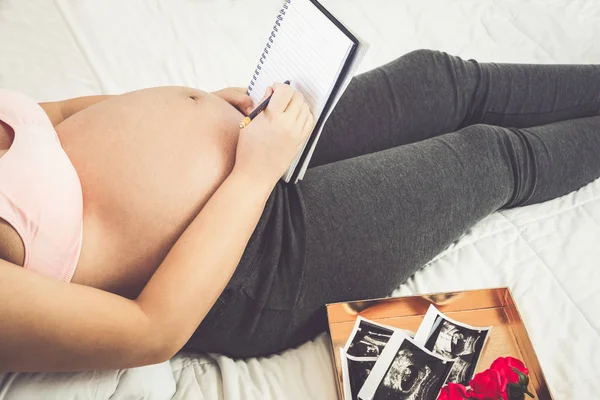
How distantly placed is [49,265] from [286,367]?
0.37 meters

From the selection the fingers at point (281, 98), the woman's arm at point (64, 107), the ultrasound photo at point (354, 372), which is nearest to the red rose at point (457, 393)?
the ultrasound photo at point (354, 372)

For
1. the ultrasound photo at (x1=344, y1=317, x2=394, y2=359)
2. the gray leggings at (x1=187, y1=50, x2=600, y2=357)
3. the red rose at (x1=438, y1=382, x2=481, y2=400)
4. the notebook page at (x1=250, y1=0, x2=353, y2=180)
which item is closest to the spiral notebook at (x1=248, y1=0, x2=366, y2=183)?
the notebook page at (x1=250, y1=0, x2=353, y2=180)

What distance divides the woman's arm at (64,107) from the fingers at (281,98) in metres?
0.37

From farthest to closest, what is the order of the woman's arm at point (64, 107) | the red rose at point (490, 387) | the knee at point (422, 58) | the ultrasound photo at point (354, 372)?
the knee at point (422, 58) → the woman's arm at point (64, 107) → the ultrasound photo at point (354, 372) → the red rose at point (490, 387)

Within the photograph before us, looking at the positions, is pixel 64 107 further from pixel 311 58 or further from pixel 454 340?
pixel 454 340

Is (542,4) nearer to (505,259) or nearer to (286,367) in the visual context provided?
(505,259)

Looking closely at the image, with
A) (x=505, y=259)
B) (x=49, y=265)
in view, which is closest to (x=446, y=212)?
(x=505, y=259)

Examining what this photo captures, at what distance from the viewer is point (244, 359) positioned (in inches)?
33.0

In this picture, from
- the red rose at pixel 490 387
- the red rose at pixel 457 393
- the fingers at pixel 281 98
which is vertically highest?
the fingers at pixel 281 98

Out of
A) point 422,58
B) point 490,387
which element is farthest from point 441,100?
point 490,387

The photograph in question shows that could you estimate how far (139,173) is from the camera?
2.43 ft

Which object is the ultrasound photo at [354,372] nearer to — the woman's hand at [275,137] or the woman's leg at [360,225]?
the woman's leg at [360,225]

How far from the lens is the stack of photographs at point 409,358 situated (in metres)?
0.74

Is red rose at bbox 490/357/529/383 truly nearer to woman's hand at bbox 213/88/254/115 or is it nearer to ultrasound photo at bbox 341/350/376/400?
ultrasound photo at bbox 341/350/376/400
